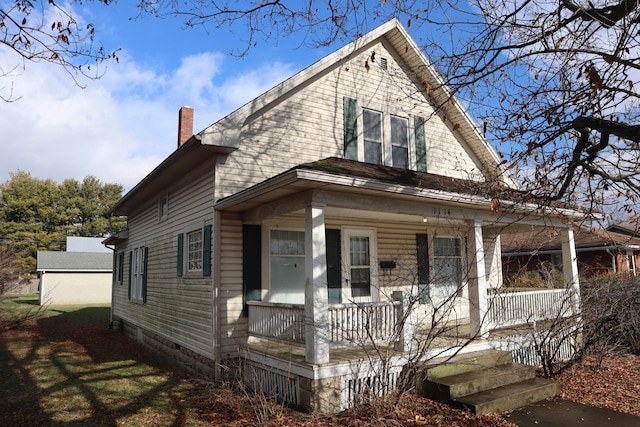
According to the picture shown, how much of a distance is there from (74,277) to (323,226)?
30573mm

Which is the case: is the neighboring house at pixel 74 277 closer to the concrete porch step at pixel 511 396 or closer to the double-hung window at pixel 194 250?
the double-hung window at pixel 194 250

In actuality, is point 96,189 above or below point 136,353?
above

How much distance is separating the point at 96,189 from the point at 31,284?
14578 mm

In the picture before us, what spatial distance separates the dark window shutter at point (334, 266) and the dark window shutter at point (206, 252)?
2510 mm

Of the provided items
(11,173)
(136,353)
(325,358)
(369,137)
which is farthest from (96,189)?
(325,358)

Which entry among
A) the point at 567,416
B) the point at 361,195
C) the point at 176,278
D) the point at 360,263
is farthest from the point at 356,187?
the point at 176,278

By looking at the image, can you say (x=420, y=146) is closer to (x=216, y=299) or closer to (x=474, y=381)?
(x=474, y=381)

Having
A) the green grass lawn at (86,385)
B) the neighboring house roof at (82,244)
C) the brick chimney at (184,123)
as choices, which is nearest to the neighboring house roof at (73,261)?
the neighboring house roof at (82,244)

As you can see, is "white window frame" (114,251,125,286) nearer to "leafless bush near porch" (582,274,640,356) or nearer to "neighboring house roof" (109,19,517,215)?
"neighboring house roof" (109,19,517,215)

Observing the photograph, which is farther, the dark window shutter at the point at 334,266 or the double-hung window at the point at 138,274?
the double-hung window at the point at 138,274

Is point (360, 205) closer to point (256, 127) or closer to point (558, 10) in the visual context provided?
point (256, 127)

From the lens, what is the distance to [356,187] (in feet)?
21.9

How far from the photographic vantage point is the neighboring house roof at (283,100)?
319 inches

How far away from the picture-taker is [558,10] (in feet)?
17.9
